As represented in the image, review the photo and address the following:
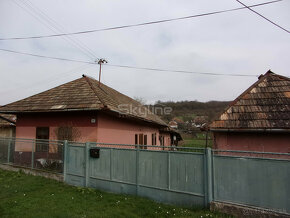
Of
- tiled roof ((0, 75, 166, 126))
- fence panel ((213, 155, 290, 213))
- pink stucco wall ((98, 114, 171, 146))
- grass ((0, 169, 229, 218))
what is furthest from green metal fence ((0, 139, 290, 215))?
tiled roof ((0, 75, 166, 126))

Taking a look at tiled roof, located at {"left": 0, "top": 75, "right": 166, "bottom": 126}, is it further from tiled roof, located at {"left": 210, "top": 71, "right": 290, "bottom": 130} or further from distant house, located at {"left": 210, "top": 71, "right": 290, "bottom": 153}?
tiled roof, located at {"left": 210, "top": 71, "right": 290, "bottom": 130}

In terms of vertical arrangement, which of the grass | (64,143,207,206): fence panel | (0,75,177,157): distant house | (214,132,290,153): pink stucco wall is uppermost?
(0,75,177,157): distant house

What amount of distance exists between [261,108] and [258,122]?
786 millimetres

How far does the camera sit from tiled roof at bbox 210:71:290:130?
19.2 ft

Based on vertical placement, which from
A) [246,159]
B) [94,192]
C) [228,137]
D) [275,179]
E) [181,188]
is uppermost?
[228,137]

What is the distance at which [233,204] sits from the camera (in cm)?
418

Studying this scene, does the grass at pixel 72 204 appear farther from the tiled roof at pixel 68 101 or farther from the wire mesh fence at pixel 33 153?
the tiled roof at pixel 68 101

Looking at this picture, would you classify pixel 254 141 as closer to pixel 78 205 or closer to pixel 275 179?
pixel 275 179

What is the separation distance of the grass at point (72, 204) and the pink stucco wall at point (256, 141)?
104 inches

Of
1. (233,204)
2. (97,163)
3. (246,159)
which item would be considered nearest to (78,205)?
(97,163)

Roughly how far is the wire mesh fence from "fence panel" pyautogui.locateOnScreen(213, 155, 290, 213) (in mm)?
5705

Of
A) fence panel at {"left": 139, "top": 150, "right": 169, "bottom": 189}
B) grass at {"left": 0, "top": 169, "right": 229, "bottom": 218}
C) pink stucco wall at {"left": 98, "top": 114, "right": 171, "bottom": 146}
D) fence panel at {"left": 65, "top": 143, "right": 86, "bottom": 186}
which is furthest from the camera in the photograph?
pink stucco wall at {"left": 98, "top": 114, "right": 171, "bottom": 146}

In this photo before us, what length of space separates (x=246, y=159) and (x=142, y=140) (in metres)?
10.8

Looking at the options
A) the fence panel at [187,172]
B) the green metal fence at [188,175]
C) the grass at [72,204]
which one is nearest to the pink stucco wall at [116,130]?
the green metal fence at [188,175]
